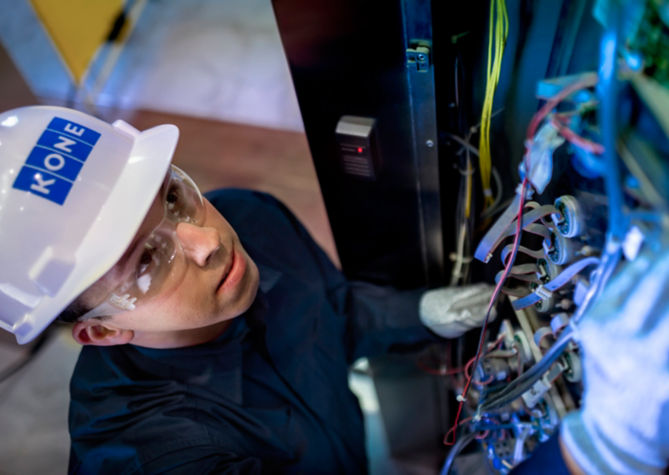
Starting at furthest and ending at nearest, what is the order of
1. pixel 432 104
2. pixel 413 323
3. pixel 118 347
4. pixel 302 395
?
1. pixel 413 323
2. pixel 302 395
3. pixel 118 347
4. pixel 432 104

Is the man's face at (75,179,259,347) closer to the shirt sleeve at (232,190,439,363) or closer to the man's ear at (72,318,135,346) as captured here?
the man's ear at (72,318,135,346)

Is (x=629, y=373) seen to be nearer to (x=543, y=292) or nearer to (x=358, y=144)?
(x=543, y=292)

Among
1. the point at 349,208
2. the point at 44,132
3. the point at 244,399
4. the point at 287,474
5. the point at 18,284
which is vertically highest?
the point at 44,132

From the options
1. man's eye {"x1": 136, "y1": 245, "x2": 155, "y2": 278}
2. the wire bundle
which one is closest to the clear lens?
man's eye {"x1": 136, "y1": 245, "x2": 155, "y2": 278}

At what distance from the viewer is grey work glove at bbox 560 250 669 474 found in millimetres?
434

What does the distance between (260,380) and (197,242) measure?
0.40 meters

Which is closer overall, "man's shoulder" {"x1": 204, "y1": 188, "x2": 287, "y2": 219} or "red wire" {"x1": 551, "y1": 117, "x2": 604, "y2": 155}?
"red wire" {"x1": 551, "y1": 117, "x2": 604, "y2": 155}

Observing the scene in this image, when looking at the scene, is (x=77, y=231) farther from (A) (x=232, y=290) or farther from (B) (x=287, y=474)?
(B) (x=287, y=474)

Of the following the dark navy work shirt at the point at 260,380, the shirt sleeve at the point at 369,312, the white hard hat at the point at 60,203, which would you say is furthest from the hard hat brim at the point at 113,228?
the shirt sleeve at the point at 369,312

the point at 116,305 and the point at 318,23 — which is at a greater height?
the point at 318,23

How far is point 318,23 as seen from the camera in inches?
31.4

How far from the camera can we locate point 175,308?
838 millimetres

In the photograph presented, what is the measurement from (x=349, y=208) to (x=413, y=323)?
321mm

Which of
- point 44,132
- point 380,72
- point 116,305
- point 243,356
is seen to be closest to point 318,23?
point 380,72
